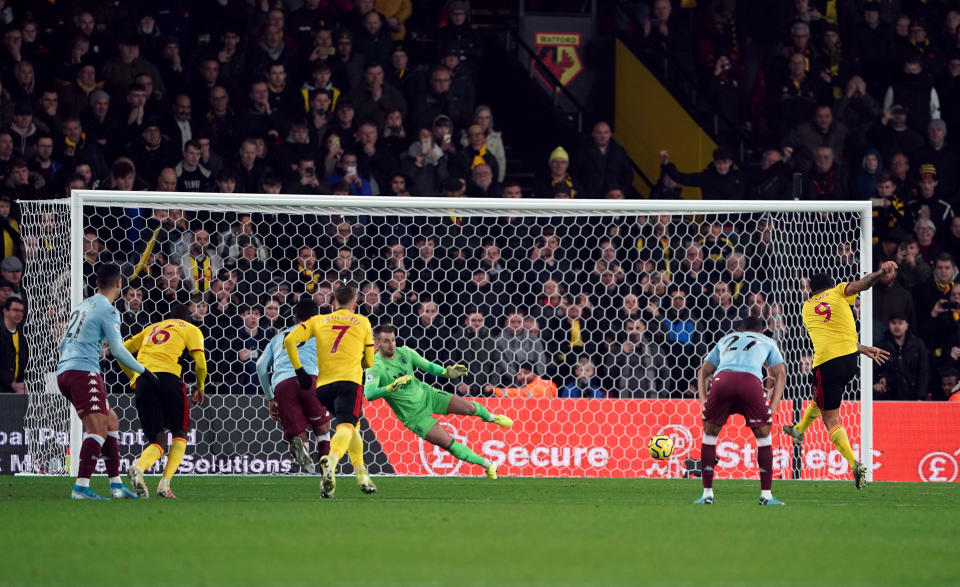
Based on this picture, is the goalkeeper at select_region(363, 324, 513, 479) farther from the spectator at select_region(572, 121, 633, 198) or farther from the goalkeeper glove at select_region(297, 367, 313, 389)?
the spectator at select_region(572, 121, 633, 198)

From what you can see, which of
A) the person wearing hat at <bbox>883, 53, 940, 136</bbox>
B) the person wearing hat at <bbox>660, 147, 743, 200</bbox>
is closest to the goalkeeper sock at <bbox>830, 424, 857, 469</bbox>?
the person wearing hat at <bbox>660, 147, 743, 200</bbox>

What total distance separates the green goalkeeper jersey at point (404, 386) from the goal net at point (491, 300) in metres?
1.43

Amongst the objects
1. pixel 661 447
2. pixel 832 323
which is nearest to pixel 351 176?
pixel 661 447

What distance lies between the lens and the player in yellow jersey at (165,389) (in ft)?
39.7

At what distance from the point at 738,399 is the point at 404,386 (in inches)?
155

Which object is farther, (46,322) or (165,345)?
(46,322)

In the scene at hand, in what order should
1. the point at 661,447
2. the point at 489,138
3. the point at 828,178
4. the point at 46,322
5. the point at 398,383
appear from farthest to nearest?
the point at 828,178 < the point at 489,138 < the point at 46,322 < the point at 398,383 < the point at 661,447

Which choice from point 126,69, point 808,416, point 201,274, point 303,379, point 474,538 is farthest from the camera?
point 126,69

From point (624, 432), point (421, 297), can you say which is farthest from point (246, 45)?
point (624, 432)

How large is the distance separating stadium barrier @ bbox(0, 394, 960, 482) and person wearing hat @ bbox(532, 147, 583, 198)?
3.56 m

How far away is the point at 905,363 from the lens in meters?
16.9

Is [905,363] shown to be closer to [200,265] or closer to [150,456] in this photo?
[200,265]

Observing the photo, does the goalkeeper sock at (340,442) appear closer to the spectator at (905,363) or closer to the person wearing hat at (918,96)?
the spectator at (905,363)

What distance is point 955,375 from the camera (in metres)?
17.3
